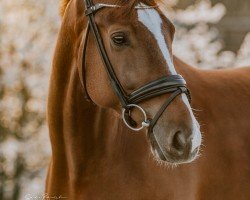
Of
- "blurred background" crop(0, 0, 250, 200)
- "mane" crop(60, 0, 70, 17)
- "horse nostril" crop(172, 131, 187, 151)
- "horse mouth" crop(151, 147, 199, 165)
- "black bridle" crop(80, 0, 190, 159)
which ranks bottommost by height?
"horse mouth" crop(151, 147, 199, 165)

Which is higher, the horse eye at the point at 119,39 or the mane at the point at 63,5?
the mane at the point at 63,5

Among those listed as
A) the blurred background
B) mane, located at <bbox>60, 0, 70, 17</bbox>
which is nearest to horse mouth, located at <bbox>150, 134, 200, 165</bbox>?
mane, located at <bbox>60, 0, 70, 17</bbox>

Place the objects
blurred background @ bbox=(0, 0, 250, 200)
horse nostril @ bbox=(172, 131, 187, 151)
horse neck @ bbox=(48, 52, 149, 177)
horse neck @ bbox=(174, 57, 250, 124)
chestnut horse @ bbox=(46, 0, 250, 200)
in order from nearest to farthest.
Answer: horse nostril @ bbox=(172, 131, 187, 151)
chestnut horse @ bbox=(46, 0, 250, 200)
horse neck @ bbox=(48, 52, 149, 177)
horse neck @ bbox=(174, 57, 250, 124)
blurred background @ bbox=(0, 0, 250, 200)

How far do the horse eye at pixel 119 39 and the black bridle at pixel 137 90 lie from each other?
94 millimetres

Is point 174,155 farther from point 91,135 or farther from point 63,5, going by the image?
point 63,5

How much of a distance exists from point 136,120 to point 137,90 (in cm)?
17

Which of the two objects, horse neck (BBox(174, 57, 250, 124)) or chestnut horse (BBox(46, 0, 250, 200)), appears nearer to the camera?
chestnut horse (BBox(46, 0, 250, 200))

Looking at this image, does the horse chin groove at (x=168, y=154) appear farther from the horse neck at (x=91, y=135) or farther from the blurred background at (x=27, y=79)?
the blurred background at (x=27, y=79)

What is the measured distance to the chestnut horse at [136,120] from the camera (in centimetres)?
290

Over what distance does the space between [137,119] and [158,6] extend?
0.63m

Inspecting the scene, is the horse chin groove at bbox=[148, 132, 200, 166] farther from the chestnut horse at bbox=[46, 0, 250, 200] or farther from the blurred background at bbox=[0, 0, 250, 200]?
the blurred background at bbox=[0, 0, 250, 200]

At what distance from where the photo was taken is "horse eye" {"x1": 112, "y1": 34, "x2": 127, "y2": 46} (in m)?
2.95

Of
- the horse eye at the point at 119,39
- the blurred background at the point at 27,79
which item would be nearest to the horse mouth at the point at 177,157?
the horse eye at the point at 119,39

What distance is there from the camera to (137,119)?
299cm
